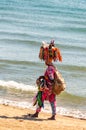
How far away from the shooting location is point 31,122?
34.3 feet

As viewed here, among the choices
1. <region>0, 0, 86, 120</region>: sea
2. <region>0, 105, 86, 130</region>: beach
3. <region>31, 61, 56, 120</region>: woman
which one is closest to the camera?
<region>0, 105, 86, 130</region>: beach

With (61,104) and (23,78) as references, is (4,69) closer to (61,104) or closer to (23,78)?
(23,78)

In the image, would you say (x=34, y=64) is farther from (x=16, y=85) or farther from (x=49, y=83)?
(x=49, y=83)

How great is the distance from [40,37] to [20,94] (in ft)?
52.9

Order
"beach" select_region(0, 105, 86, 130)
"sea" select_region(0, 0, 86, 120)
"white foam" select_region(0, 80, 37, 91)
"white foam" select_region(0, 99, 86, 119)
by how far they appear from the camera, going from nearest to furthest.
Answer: "beach" select_region(0, 105, 86, 130) < "white foam" select_region(0, 99, 86, 119) < "sea" select_region(0, 0, 86, 120) < "white foam" select_region(0, 80, 37, 91)

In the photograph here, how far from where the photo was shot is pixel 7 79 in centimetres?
1725

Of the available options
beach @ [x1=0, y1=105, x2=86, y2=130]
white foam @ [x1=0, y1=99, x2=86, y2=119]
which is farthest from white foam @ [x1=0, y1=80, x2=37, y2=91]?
beach @ [x1=0, y1=105, x2=86, y2=130]

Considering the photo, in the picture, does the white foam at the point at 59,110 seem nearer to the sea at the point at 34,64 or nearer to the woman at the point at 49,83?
the sea at the point at 34,64

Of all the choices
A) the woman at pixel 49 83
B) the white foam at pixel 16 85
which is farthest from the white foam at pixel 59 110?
the woman at pixel 49 83

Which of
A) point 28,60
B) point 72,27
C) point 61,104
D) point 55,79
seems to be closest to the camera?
point 55,79

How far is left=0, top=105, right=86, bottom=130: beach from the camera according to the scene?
993 centimetres

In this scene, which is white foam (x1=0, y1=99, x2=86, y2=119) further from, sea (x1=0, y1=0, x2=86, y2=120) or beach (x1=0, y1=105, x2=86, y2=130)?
beach (x1=0, y1=105, x2=86, y2=130)

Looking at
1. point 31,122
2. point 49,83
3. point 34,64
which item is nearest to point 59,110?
point 49,83

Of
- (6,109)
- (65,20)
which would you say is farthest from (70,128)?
(65,20)
